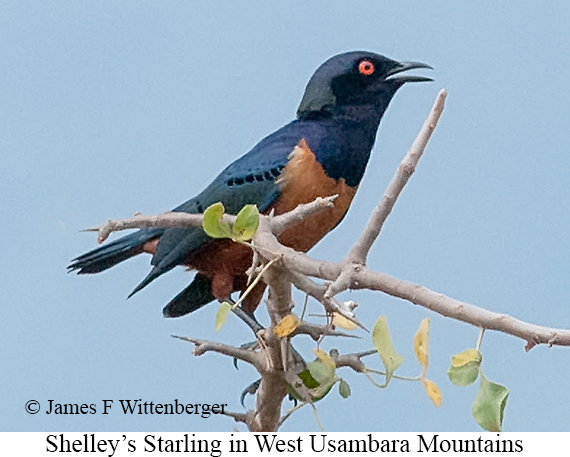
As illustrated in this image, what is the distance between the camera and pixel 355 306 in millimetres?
1543

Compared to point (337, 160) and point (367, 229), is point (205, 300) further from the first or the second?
point (367, 229)

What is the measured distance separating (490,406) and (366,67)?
1.46 m

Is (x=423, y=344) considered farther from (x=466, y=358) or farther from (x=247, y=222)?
(x=247, y=222)

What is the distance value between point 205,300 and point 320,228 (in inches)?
15.5

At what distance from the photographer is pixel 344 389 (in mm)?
1836

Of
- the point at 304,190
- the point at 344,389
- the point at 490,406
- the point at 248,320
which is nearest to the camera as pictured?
the point at 490,406

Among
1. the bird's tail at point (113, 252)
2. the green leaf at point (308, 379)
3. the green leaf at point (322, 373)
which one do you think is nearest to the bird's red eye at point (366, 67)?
the bird's tail at point (113, 252)

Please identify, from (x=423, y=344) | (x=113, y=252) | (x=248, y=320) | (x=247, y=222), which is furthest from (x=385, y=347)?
(x=113, y=252)

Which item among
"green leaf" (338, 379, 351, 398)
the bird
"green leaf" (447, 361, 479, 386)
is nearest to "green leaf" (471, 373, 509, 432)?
"green leaf" (447, 361, 479, 386)

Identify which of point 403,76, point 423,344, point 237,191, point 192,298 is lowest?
point 423,344

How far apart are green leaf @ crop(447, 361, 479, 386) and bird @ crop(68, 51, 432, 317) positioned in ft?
3.42

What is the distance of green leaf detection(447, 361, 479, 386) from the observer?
138cm

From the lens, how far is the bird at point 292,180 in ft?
7.95
